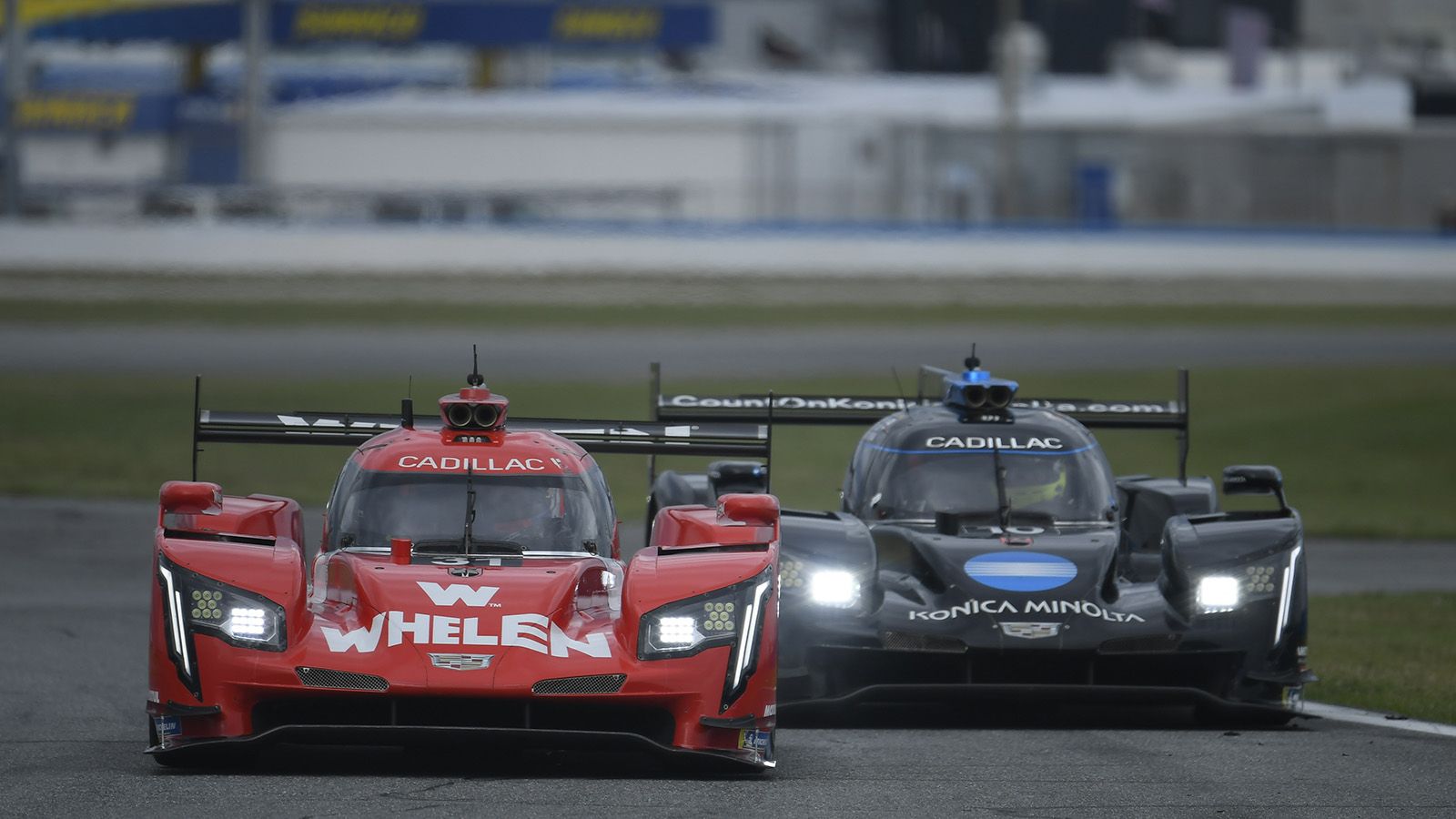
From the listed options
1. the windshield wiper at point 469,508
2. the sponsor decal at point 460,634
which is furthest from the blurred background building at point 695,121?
the sponsor decal at point 460,634

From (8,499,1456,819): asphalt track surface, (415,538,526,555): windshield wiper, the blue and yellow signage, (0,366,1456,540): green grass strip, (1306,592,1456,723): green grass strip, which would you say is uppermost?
the blue and yellow signage

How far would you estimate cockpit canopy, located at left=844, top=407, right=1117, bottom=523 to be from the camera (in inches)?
477

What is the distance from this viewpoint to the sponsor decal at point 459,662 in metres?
8.57

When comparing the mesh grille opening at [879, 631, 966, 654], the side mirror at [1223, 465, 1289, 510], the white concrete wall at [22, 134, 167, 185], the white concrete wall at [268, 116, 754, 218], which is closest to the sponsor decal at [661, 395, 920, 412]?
the side mirror at [1223, 465, 1289, 510]

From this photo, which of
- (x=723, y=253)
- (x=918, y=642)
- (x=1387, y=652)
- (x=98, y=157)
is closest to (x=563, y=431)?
(x=918, y=642)

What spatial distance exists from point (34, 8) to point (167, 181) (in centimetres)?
670

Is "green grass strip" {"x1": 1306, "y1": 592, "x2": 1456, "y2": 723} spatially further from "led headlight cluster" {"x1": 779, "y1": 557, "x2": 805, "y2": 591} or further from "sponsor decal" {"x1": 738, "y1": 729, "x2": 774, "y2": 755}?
"sponsor decal" {"x1": 738, "y1": 729, "x2": 774, "y2": 755}

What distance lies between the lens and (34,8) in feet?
198

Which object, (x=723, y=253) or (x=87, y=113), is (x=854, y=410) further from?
(x=87, y=113)

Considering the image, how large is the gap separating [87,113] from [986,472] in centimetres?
5806

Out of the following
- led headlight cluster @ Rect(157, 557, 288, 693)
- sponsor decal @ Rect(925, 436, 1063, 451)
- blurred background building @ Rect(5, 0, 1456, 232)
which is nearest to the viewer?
led headlight cluster @ Rect(157, 557, 288, 693)

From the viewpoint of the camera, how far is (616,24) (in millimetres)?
65812

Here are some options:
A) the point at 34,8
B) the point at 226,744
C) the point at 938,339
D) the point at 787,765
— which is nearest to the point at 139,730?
the point at 226,744

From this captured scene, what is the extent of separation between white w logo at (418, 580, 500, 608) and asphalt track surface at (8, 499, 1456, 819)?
0.66 meters
